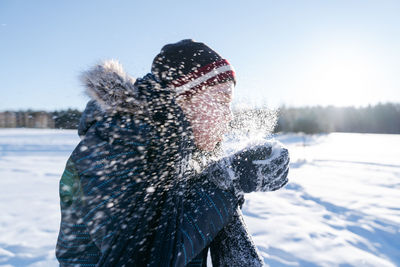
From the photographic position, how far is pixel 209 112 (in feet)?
4.21

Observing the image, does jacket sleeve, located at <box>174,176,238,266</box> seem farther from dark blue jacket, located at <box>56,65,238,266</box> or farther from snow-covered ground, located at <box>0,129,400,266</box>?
snow-covered ground, located at <box>0,129,400,266</box>

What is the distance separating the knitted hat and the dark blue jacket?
19 cm

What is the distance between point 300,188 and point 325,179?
1.51 m

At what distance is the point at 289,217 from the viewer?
3.50m

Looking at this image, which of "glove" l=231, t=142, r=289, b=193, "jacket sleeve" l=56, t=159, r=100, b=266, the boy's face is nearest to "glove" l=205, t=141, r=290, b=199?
"glove" l=231, t=142, r=289, b=193

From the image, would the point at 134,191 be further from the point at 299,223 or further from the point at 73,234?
the point at 299,223

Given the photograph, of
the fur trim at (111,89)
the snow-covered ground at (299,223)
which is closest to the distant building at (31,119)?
the snow-covered ground at (299,223)

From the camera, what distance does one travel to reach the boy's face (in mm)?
1234

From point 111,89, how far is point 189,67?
1.51ft

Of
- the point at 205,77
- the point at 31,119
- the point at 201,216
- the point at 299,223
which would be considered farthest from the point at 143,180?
the point at 299,223

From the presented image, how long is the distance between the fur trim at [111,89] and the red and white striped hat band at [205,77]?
0.83 ft

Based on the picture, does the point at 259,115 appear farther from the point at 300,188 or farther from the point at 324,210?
the point at 300,188

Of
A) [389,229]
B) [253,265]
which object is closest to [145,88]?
[253,265]

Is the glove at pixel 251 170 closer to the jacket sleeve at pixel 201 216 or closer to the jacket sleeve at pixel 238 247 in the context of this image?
the jacket sleeve at pixel 201 216
